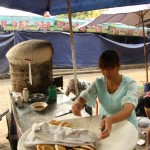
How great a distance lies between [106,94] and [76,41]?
36.2 ft

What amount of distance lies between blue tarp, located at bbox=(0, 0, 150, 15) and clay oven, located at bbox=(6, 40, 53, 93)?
710 millimetres

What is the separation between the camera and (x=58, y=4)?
12.7 feet

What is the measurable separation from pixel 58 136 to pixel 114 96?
2.74 feet

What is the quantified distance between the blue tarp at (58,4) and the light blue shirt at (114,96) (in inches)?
64.3

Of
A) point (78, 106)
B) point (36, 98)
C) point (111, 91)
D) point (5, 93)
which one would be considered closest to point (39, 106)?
point (36, 98)

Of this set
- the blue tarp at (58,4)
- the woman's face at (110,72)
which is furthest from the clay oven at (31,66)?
the woman's face at (110,72)

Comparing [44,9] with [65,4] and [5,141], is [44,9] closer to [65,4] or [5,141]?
[65,4]

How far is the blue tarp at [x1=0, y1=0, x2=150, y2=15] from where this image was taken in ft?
12.0

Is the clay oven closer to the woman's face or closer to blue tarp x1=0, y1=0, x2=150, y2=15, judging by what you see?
blue tarp x1=0, y1=0, x2=150, y2=15

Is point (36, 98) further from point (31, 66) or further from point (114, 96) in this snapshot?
Answer: point (114, 96)

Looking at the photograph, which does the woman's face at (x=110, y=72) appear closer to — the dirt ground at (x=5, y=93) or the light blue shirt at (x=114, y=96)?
the light blue shirt at (x=114, y=96)

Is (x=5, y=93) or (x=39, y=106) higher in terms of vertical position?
(x=39, y=106)

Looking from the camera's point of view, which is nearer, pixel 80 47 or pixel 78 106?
pixel 78 106

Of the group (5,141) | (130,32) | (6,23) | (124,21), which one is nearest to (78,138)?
(5,141)
